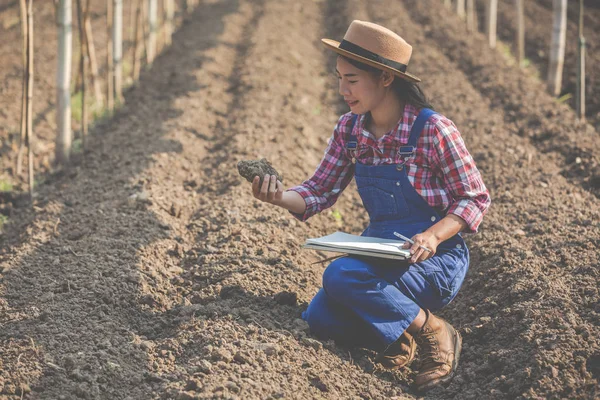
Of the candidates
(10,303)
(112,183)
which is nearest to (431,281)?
(10,303)

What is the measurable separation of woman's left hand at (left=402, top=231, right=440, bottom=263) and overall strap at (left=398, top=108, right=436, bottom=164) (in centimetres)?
39

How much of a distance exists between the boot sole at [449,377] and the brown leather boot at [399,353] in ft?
0.46

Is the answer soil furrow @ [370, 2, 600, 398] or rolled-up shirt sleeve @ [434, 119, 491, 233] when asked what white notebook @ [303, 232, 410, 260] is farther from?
soil furrow @ [370, 2, 600, 398]

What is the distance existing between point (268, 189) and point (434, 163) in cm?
71

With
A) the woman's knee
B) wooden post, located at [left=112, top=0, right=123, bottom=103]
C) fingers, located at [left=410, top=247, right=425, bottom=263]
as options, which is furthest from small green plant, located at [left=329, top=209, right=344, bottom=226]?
wooden post, located at [left=112, top=0, right=123, bottom=103]

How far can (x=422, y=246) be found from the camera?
293cm

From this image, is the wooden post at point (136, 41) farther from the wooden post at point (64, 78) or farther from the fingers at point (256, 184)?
the fingers at point (256, 184)

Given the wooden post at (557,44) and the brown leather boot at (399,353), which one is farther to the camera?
the wooden post at (557,44)

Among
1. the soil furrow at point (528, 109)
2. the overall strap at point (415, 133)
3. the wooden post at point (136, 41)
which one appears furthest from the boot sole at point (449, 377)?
the wooden post at point (136, 41)

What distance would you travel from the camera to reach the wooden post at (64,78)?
18.8 ft

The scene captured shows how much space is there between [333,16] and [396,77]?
33.8 feet

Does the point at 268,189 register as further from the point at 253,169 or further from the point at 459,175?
the point at 459,175

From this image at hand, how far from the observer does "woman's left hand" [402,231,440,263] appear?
9.59ft

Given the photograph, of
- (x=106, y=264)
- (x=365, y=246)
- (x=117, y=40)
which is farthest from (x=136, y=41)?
(x=365, y=246)
